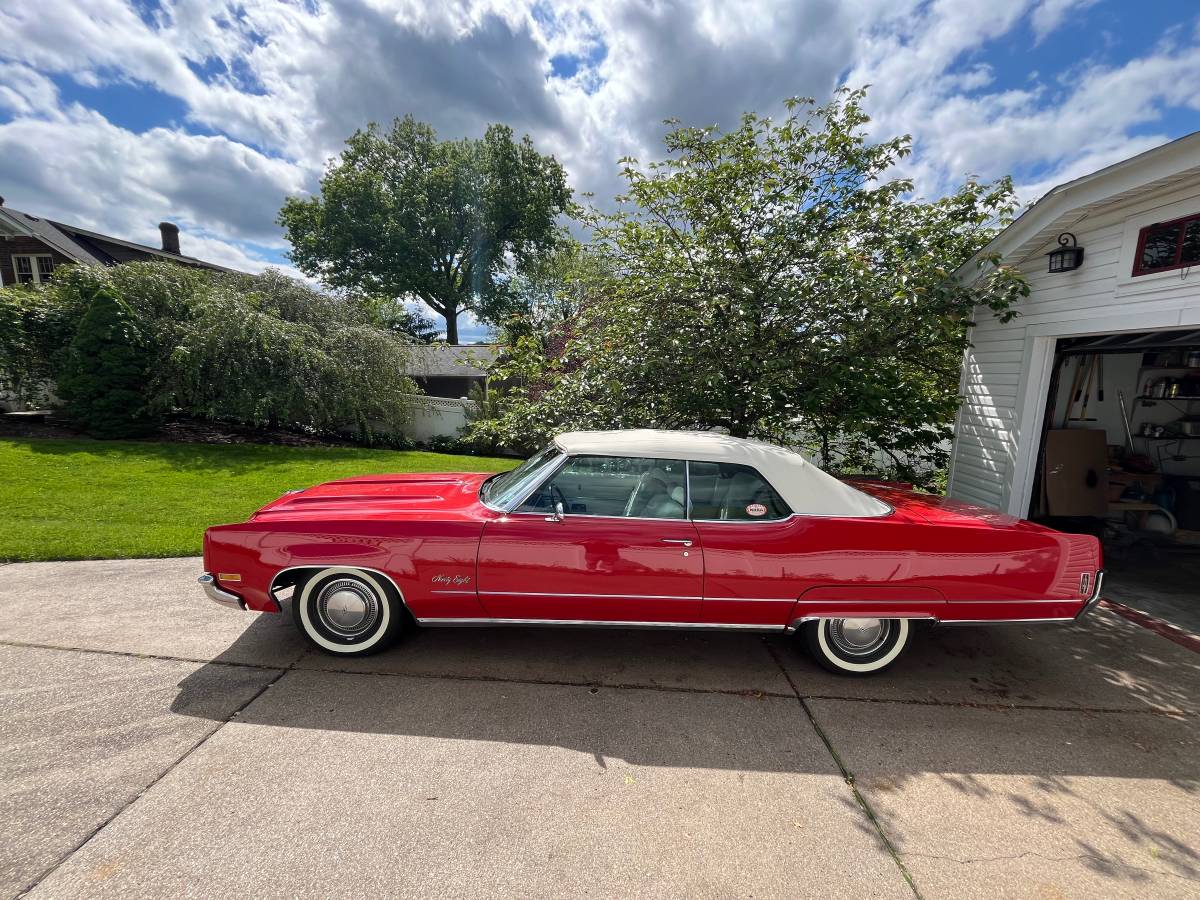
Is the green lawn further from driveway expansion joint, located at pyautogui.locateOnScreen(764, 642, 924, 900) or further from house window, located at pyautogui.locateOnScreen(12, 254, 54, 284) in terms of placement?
house window, located at pyautogui.locateOnScreen(12, 254, 54, 284)

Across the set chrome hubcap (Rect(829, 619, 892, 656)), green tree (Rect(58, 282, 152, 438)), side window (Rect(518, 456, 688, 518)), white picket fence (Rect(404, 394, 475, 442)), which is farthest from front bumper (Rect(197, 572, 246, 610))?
white picket fence (Rect(404, 394, 475, 442))

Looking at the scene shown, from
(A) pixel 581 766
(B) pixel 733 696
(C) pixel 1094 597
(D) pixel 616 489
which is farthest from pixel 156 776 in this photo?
A: (C) pixel 1094 597

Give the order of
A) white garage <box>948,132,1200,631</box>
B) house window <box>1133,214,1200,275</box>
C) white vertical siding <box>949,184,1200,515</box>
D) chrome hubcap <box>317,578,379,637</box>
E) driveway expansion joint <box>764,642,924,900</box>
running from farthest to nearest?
white vertical siding <box>949,184,1200,515</box> → white garage <box>948,132,1200,631</box> → house window <box>1133,214,1200,275</box> → chrome hubcap <box>317,578,379,637</box> → driveway expansion joint <box>764,642,924,900</box>

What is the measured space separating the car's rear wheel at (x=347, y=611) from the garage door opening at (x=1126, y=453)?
644 cm

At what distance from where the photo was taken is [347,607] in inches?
122

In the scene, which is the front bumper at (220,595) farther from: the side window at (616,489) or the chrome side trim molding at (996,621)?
the chrome side trim molding at (996,621)

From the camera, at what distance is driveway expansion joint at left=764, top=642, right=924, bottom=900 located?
6.11 ft

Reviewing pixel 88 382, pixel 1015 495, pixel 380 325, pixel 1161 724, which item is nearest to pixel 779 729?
pixel 1161 724

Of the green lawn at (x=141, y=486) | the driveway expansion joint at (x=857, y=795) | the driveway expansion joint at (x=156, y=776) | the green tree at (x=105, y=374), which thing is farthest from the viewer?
the green tree at (x=105, y=374)

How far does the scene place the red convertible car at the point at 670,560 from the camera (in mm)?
2883

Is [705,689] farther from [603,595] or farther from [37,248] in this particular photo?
[37,248]

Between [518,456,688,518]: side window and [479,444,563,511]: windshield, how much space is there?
0.08 metres

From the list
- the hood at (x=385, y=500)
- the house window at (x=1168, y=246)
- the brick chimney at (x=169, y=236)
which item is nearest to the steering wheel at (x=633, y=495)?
the hood at (x=385, y=500)

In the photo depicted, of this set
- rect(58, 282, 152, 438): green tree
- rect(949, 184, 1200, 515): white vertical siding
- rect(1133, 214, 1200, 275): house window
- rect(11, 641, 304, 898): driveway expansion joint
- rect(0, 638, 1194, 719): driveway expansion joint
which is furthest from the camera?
rect(58, 282, 152, 438): green tree
